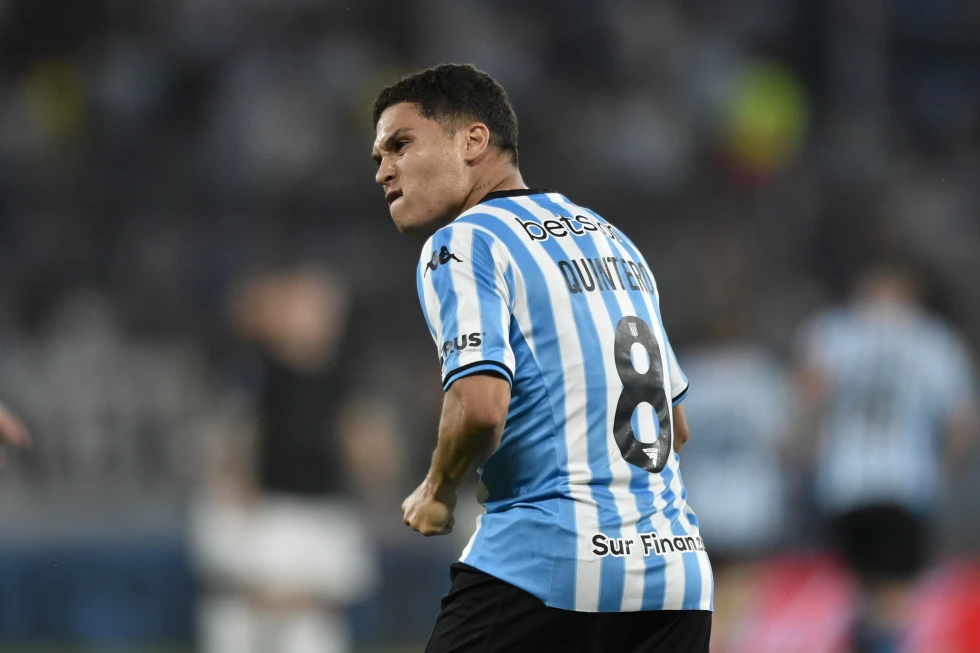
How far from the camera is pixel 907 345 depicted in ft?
23.3

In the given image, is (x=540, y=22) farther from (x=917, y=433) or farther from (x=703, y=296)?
(x=917, y=433)

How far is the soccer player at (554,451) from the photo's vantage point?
2.97 m

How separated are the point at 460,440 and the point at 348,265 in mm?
8592

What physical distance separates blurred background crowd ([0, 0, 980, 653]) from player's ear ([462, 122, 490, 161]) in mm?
4253

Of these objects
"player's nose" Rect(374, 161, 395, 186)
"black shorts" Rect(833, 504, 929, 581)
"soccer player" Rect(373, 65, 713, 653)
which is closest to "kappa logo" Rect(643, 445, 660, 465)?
"soccer player" Rect(373, 65, 713, 653)

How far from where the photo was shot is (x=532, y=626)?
2.99 m

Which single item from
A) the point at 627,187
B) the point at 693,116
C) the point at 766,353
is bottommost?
the point at 766,353

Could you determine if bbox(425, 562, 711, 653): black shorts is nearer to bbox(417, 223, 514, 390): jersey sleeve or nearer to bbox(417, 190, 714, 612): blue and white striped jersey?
bbox(417, 190, 714, 612): blue and white striped jersey

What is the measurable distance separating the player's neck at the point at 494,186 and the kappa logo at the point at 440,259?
0.30 meters

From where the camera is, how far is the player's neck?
11.1 ft

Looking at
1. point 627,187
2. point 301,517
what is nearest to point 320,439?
point 301,517

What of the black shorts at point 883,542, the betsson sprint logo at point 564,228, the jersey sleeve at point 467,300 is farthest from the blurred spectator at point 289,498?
the jersey sleeve at point 467,300

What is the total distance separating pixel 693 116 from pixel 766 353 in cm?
293

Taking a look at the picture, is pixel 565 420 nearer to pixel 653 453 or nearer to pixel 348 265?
pixel 653 453
